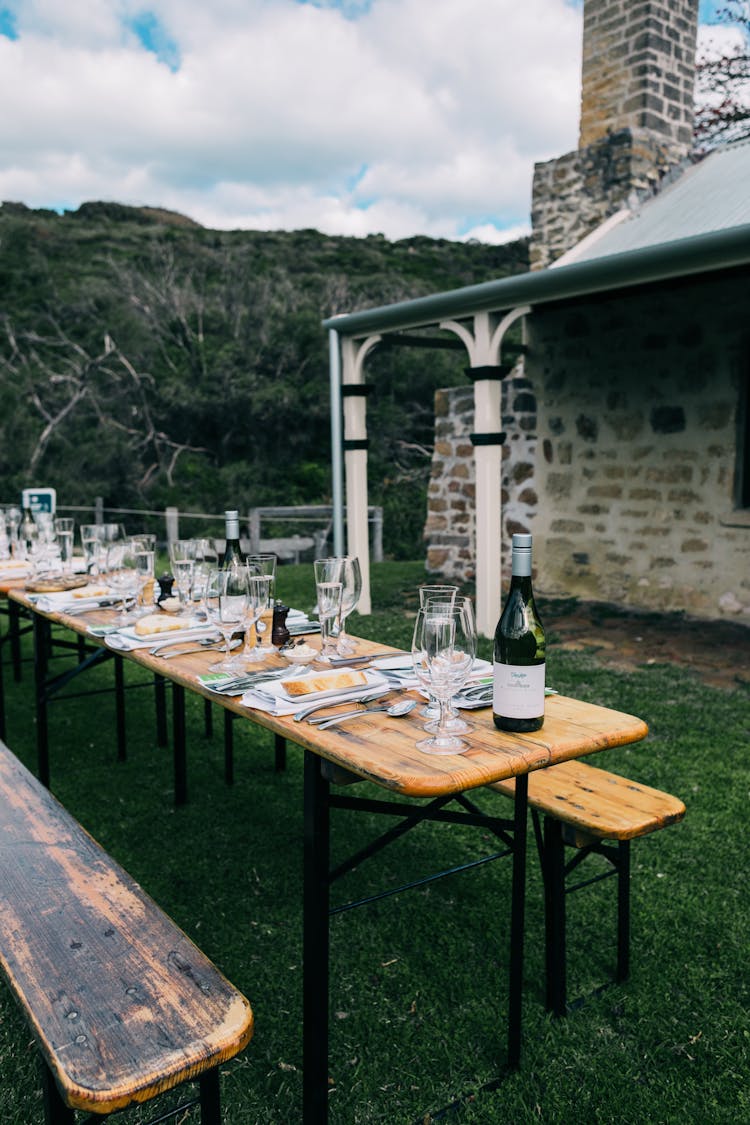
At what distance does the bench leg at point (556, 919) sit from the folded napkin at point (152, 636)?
1188mm

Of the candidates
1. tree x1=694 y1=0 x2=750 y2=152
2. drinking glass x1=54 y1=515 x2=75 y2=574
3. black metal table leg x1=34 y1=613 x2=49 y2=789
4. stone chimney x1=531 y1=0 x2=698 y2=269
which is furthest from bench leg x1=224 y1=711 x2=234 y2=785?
tree x1=694 y1=0 x2=750 y2=152

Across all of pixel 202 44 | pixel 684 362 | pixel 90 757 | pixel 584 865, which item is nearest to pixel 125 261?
pixel 202 44

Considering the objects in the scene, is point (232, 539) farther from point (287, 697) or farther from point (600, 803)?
point (600, 803)

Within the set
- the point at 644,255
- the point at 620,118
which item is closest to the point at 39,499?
the point at 644,255

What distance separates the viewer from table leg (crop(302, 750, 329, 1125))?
5.85ft

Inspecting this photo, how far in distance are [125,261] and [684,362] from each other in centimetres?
2053

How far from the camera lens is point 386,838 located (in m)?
1.85

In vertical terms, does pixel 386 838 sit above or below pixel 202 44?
below

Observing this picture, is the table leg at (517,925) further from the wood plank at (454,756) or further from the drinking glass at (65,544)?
the drinking glass at (65,544)

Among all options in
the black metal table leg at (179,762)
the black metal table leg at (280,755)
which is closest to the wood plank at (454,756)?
the black metal table leg at (179,762)

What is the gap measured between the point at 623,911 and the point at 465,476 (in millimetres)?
6891

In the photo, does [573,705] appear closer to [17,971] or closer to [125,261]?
[17,971]

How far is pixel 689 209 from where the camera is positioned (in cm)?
710

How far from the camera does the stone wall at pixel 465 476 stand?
8.44 m
